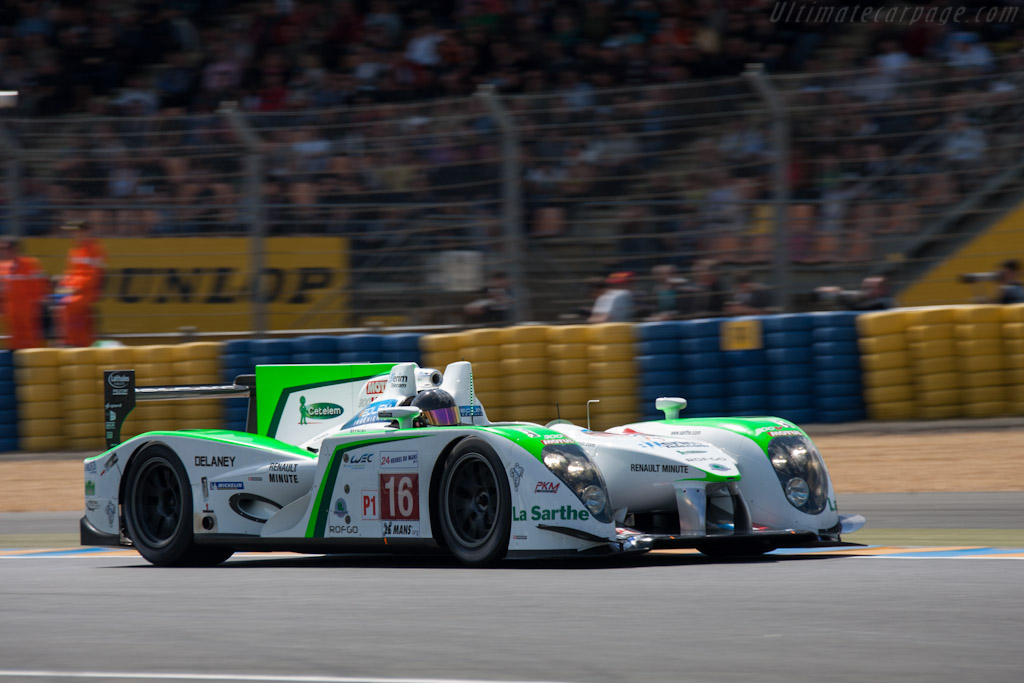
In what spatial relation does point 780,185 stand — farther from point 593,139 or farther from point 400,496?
point 400,496

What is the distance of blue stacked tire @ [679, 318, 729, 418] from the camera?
12.0m

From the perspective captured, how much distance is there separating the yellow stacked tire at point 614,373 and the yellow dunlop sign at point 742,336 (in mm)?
764

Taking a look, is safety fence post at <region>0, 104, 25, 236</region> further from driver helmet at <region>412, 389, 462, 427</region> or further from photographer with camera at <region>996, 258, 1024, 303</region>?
photographer with camera at <region>996, 258, 1024, 303</region>

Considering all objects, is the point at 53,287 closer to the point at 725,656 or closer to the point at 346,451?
the point at 346,451

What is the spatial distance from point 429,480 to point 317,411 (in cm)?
170

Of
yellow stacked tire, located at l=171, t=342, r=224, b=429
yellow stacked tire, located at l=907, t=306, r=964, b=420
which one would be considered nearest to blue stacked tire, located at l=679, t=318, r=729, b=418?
yellow stacked tire, located at l=907, t=306, r=964, b=420

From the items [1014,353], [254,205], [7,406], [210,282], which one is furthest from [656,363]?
[7,406]

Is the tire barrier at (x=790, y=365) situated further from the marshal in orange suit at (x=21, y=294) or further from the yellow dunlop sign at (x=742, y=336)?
the marshal in orange suit at (x=21, y=294)

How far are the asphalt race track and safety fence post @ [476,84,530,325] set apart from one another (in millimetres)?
6078

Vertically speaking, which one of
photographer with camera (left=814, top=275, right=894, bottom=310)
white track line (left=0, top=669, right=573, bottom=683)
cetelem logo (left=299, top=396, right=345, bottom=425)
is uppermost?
photographer with camera (left=814, top=275, right=894, bottom=310)

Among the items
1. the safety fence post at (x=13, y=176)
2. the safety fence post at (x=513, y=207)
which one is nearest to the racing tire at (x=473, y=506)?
the safety fence post at (x=513, y=207)

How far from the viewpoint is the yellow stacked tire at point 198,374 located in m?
13.3

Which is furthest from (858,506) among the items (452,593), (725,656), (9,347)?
(9,347)

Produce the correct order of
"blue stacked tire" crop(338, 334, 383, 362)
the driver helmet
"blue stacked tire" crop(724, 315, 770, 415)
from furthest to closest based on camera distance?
1. "blue stacked tire" crop(338, 334, 383, 362)
2. "blue stacked tire" crop(724, 315, 770, 415)
3. the driver helmet
